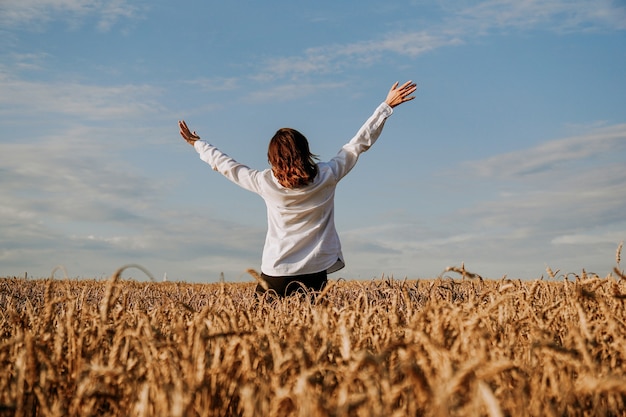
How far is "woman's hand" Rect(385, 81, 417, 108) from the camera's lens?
22.4 ft

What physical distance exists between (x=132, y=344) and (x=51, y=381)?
794 mm

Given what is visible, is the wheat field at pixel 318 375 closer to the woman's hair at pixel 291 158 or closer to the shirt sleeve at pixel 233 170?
the woman's hair at pixel 291 158

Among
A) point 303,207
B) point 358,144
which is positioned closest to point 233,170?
point 303,207

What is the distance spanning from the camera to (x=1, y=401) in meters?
2.46

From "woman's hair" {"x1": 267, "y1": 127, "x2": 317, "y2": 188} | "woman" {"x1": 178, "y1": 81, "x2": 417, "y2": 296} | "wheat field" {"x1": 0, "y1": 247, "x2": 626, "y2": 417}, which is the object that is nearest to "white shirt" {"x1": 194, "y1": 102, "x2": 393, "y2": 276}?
"woman" {"x1": 178, "y1": 81, "x2": 417, "y2": 296}

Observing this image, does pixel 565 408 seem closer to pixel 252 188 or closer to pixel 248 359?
pixel 248 359

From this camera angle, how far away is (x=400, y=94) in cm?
683

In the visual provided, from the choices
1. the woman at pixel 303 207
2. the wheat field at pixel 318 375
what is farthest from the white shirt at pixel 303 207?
the wheat field at pixel 318 375

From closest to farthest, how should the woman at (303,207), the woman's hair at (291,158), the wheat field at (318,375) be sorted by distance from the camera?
the wheat field at (318,375) → the woman's hair at (291,158) → the woman at (303,207)

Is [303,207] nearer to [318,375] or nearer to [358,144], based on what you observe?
[358,144]

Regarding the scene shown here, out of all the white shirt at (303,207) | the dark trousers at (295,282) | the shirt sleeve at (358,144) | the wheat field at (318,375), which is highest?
the shirt sleeve at (358,144)

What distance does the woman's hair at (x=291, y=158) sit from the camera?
20.4 feet

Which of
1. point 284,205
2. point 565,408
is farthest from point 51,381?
point 284,205

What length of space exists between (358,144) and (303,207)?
819 mm
